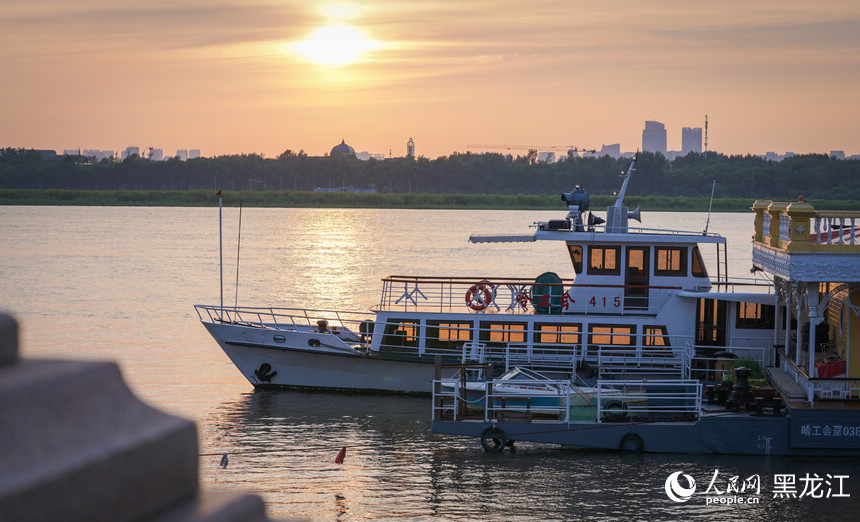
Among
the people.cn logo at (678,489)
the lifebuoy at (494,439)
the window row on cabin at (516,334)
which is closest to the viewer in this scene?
the people.cn logo at (678,489)

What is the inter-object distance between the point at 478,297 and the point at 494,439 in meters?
6.67

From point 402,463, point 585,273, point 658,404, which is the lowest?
point 402,463

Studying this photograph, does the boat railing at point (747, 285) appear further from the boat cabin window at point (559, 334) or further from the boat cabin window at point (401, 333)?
the boat cabin window at point (401, 333)

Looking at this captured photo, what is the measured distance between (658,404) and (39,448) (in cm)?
2099

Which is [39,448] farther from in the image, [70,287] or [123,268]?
[123,268]

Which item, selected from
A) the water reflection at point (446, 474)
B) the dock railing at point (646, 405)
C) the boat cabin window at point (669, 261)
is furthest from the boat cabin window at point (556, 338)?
the dock railing at point (646, 405)

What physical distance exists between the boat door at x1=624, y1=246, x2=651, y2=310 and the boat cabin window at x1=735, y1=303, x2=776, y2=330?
2469 mm

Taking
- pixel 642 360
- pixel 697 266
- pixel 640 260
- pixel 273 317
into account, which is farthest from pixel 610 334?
pixel 273 317

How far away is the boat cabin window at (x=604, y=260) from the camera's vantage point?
2656 centimetres

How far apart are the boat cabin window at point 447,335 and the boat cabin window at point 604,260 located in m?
3.66

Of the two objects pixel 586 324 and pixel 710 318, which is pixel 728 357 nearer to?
pixel 710 318

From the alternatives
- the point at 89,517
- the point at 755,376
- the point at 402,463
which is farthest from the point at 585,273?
the point at 89,517

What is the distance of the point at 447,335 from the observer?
88.3 feet

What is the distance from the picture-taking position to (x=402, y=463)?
2131 centimetres
